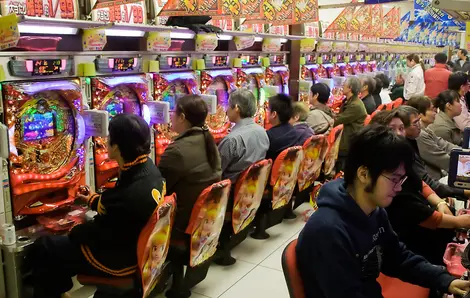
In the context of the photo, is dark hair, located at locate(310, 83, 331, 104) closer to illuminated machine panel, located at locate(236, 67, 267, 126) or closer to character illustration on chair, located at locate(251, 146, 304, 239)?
illuminated machine panel, located at locate(236, 67, 267, 126)

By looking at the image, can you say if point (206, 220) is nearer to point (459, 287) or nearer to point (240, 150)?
point (240, 150)

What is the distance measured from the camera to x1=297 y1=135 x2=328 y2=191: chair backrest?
432cm

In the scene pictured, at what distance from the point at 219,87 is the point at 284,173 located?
1.43 m

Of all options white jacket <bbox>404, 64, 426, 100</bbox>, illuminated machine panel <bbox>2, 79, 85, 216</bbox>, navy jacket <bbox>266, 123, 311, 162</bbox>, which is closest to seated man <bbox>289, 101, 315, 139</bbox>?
navy jacket <bbox>266, 123, 311, 162</bbox>

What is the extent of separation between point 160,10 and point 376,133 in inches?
102

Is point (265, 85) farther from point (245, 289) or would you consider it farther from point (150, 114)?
point (245, 289)

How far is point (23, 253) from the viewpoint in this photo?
257cm

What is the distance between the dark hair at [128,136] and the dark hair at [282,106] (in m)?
1.92

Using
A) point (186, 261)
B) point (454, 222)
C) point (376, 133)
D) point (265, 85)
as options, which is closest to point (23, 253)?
point (186, 261)

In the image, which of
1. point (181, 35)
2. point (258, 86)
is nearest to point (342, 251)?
point (181, 35)

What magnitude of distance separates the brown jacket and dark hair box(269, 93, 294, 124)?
1210 mm

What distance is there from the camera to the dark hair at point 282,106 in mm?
4199

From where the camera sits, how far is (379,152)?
1659mm

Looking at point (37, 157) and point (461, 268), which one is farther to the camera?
point (37, 157)
